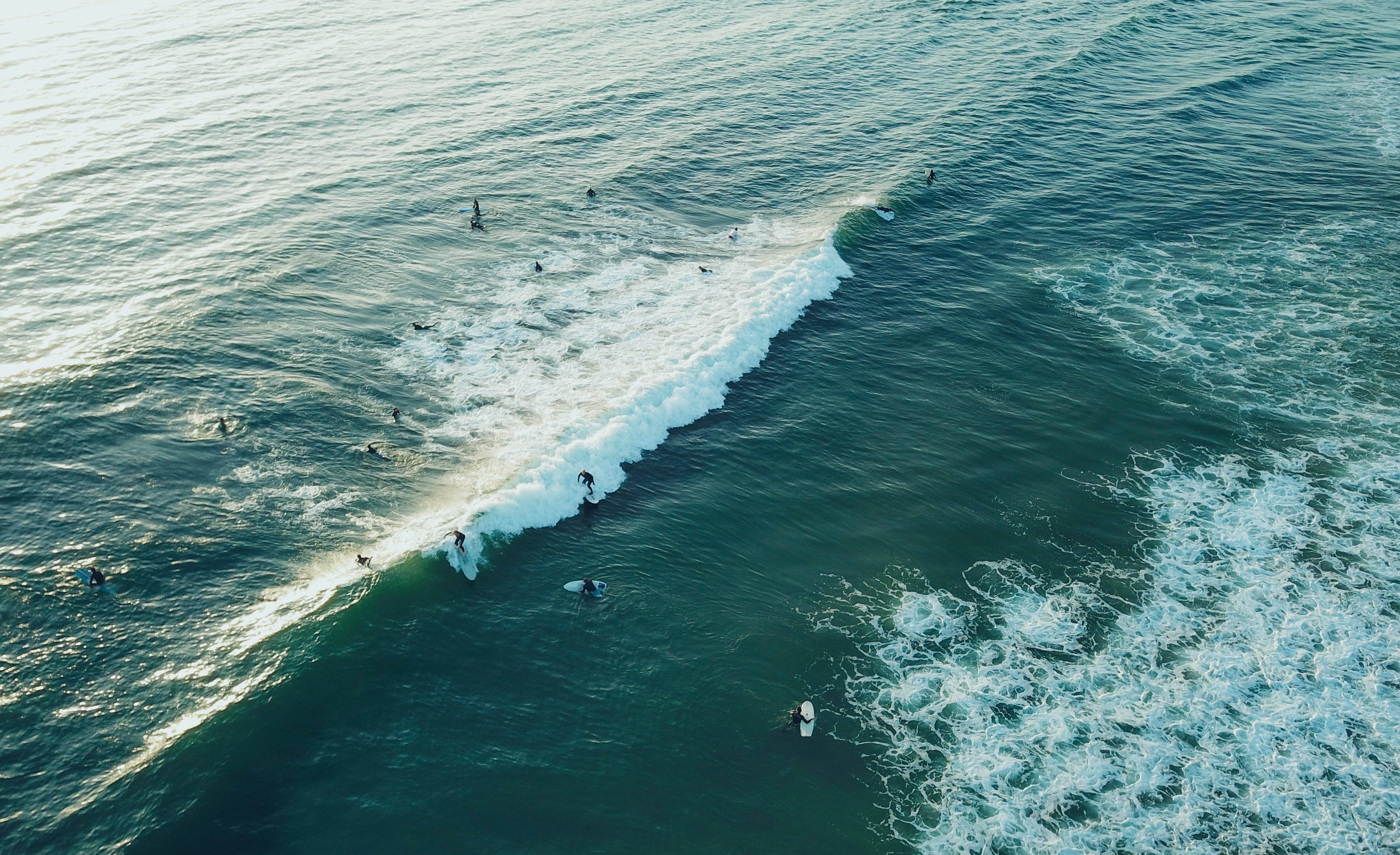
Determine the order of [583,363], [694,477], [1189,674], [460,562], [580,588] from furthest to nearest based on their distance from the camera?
[583,363] → [694,477] → [460,562] → [580,588] → [1189,674]

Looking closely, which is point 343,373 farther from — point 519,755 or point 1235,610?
point 1235,610

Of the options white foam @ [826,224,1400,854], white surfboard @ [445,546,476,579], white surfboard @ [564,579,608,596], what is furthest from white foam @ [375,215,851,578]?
white foam @ [826,224,1400,854]

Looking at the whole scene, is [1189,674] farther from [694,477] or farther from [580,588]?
[580,588]

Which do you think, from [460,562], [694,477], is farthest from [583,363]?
[460,562]

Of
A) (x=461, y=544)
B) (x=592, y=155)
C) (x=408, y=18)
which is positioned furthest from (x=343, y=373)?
(x=408, y=18)

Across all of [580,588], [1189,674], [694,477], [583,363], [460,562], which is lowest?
[1189,674]

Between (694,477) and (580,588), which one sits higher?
(580,588)
